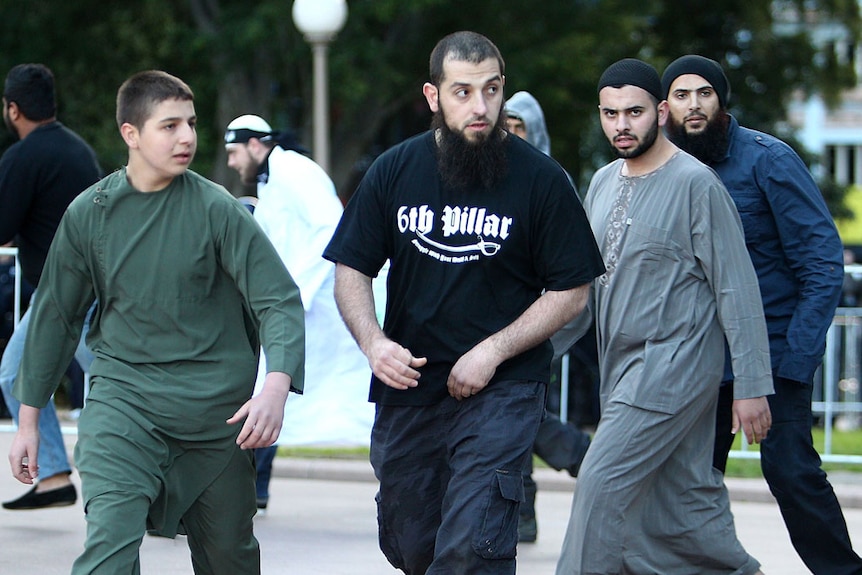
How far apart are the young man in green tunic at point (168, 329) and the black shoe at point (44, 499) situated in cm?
290

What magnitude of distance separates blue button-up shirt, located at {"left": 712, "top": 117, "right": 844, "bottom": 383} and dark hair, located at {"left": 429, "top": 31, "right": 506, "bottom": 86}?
140cm

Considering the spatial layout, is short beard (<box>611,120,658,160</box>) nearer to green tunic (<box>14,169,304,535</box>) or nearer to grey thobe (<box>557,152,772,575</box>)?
grey thobe (<box>557,152,772,575</box>)

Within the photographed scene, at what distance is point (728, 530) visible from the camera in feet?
16.8

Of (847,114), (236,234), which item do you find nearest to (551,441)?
(236,234)

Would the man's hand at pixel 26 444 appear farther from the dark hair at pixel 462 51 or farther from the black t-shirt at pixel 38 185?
the black t-shirt at pixel 38 185

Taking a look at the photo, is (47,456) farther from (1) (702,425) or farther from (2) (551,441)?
(1) (702,425)

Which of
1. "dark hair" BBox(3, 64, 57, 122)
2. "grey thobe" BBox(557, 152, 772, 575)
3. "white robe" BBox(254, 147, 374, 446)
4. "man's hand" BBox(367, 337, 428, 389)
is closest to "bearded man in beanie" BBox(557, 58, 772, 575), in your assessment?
"grey thobe" BBox(557, 152, 772, 575)

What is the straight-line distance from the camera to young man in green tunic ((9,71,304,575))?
14.3 ft

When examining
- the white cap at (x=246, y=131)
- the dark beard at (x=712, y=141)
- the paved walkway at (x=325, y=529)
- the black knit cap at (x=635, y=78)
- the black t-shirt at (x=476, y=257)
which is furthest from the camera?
the white cap at (x=246, y=131)

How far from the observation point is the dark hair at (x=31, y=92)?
7.35 m

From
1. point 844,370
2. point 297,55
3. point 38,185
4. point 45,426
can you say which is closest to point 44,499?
point 45,426

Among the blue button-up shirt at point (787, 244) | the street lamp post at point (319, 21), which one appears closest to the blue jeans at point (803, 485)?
the blue button-up shirt at point (787, 244)

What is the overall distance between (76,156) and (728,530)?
3.67 meters

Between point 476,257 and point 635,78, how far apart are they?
0.93m
